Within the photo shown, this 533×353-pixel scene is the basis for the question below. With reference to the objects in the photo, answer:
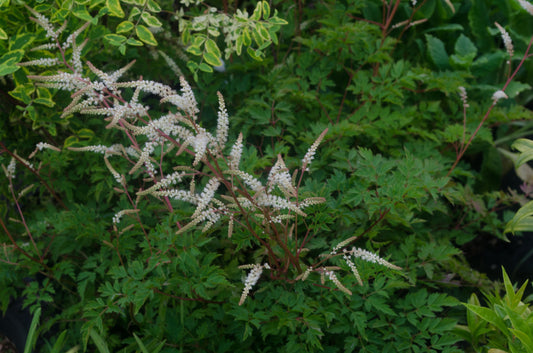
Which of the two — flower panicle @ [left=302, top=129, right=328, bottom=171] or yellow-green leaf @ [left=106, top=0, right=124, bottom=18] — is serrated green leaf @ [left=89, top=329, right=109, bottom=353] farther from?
yellow-green leaf @ [left=106, top=0, right=124, bottom=18]

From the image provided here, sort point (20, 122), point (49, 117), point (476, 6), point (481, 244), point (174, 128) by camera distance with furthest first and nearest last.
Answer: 1. point (476, 6)
2. point (481, 244)
3. point (20, 122)
4. point (49, 117)
5. point (174, 128)

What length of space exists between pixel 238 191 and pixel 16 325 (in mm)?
1910

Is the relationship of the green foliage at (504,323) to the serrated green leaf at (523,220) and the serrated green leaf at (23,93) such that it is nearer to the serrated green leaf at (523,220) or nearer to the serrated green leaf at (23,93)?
the serrated green leaf at (523,220)

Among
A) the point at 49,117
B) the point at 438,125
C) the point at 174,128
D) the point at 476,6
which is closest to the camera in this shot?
the point at 174,128

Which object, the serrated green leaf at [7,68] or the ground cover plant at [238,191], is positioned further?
the serrated green leaf at [7,68]

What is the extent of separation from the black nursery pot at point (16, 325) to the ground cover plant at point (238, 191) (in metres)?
0.25

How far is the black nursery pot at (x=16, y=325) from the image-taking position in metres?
2.39

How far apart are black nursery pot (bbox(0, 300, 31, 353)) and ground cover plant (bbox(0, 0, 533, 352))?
0.80 ft

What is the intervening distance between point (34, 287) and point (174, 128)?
1180mm

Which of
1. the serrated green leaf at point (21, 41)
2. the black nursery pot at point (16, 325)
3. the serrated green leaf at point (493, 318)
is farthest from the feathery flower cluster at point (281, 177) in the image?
the black nursery pot at point (16, 325)

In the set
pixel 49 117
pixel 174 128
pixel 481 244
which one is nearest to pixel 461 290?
pixel 481 244

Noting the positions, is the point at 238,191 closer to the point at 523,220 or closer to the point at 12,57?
the point at 12,57

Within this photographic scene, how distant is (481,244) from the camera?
2754 millimetres

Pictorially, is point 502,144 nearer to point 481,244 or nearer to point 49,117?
point 481,244
